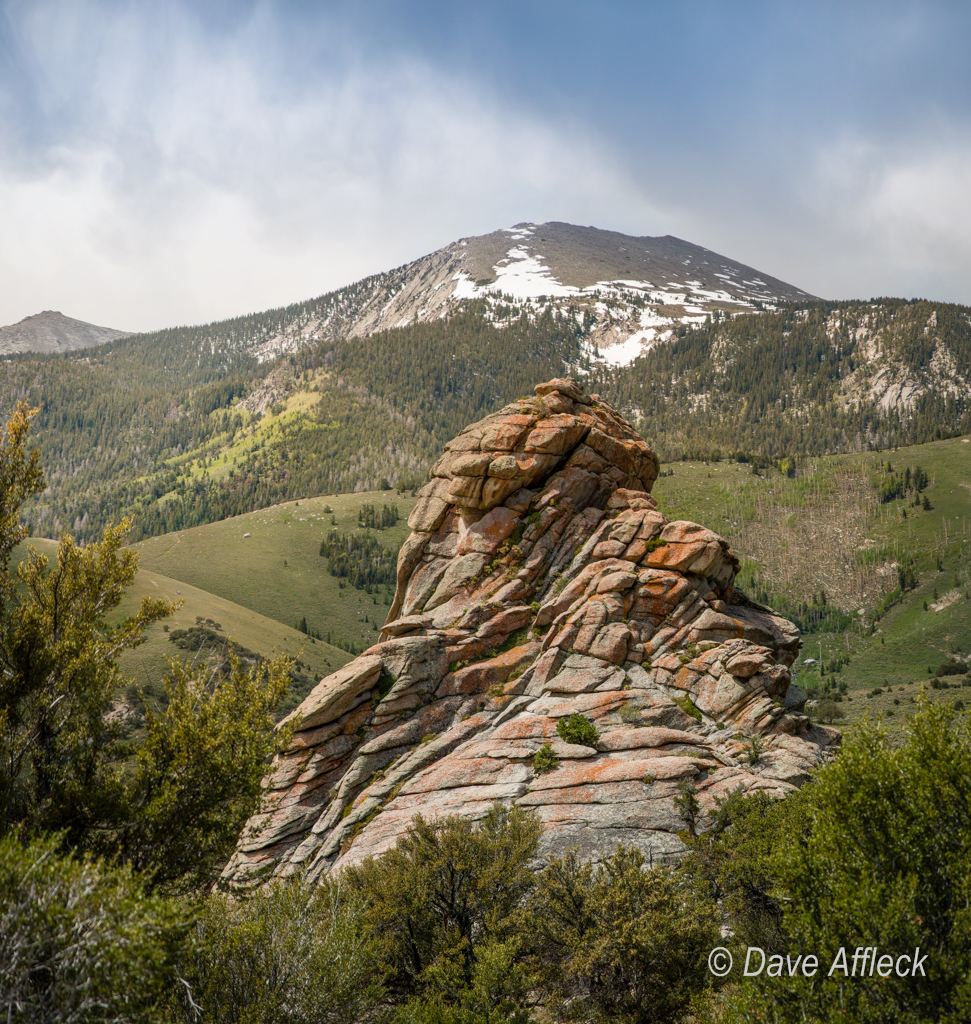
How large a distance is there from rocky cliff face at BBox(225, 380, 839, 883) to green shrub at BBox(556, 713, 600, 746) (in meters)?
0.54

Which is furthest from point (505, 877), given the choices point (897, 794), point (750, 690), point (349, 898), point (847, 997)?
point (750, 690)

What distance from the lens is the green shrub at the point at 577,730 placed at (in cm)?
3362

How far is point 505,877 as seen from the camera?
86.1ft

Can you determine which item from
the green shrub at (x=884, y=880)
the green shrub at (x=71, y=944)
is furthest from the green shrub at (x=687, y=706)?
the green shrub at (x=71, y=944)

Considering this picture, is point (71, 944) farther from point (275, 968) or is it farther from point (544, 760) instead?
point (544, 760)

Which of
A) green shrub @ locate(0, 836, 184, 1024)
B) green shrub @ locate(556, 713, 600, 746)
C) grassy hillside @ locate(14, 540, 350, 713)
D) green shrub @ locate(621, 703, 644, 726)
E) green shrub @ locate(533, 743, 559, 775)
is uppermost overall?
green shrub @ locate(0, 836, 184, 1024)

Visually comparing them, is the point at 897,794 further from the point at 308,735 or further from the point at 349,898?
the point at 308,735

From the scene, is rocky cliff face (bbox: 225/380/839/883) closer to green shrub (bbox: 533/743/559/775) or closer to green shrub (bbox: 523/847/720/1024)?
green shrub (bbox: 533/743/559/775)

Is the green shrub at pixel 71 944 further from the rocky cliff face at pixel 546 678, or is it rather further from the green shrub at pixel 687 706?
the green shrub at pixel 687 706

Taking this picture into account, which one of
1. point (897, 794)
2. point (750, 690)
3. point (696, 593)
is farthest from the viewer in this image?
point (696, 593)

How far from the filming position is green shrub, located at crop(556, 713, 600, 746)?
1324 inches

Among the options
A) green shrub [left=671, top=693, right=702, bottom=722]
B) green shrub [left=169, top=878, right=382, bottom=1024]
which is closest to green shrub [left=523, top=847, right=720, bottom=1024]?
green shrub [left=169, top=878, right=382, bottom=1024]

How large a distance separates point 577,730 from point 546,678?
14.9 feet

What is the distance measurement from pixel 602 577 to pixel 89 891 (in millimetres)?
32377
